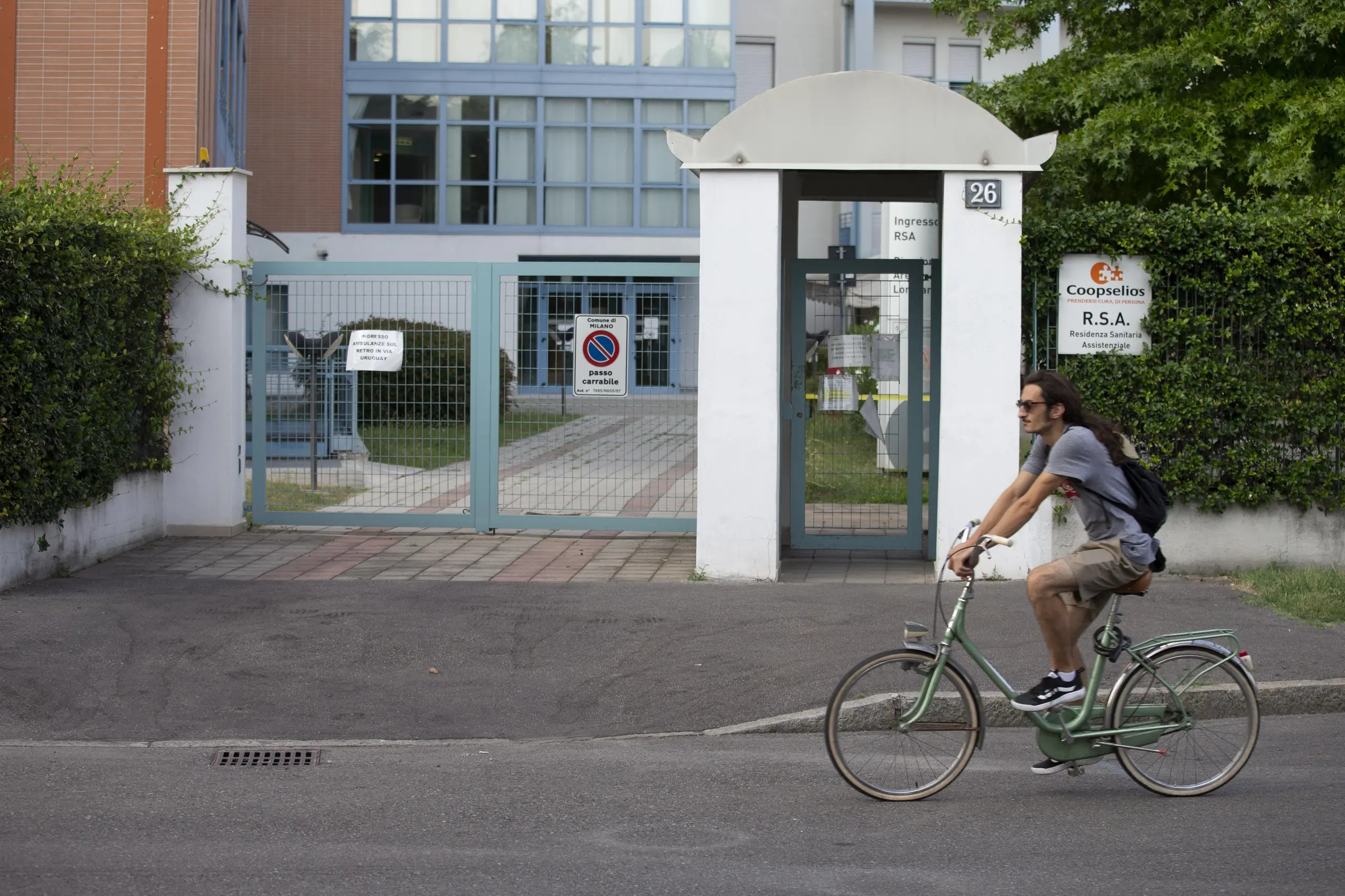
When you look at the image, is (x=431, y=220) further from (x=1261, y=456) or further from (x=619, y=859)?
(x=619, y=859)

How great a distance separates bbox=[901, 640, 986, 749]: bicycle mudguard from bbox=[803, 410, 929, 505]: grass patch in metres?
5.59

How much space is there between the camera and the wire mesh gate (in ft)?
38.7

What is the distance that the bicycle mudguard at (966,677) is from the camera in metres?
5.44

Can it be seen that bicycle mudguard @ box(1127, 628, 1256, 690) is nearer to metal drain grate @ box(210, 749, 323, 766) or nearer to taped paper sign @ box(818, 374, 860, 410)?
metal drain grate @ box(210, 749, 323, 766)

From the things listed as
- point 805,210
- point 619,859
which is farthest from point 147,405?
point 805,210

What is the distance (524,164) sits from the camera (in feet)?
123

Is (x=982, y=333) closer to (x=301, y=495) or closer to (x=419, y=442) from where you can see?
(x=419, y=442)

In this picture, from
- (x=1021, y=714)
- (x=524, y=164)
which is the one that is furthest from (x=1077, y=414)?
(x=524, y=164)

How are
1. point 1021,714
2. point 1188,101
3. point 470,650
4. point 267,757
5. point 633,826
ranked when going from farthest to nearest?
point 1188,101, point 470,650, point 1021,714, point 267,757, point 633,826

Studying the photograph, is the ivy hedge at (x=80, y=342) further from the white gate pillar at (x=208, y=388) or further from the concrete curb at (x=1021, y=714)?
the concrete curb at (x=1021, y=714)

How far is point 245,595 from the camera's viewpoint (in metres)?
9.30

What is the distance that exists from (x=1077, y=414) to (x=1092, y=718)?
46.3 inches

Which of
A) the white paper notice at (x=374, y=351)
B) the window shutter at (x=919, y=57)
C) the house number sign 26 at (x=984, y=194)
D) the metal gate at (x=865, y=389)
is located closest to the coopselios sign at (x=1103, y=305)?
the house number sign 26 at (x=984, y=194)

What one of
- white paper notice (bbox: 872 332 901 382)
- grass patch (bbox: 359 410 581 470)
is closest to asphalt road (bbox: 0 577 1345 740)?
white paper notice (bbox: 872 332 901 382)
